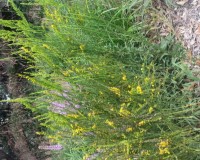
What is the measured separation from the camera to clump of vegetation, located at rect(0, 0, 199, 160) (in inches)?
76.7

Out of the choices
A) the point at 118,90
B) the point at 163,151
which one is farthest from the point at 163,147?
the point at 118,90

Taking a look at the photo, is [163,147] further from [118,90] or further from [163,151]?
[118,90]

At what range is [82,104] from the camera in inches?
85.4

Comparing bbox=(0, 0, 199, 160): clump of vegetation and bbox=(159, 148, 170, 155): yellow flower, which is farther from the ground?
bbox=(0, 0, 199, 160): clump of vegetation

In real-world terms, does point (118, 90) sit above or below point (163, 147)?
above

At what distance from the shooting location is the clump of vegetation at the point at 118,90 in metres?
1.95

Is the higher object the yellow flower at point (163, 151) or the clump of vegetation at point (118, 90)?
the clump of vegetation at point (118, 90)

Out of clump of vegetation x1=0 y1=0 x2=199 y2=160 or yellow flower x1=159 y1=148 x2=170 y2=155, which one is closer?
yellow flower x1=159 y1=148 x2=170 y2=155

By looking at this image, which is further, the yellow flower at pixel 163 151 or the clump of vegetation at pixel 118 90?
the clump of vegetation at pixel 118 90

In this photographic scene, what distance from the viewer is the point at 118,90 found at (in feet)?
6.22

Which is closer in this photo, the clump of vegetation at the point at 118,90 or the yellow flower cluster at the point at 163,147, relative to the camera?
the yellow flower cluster at the point at 163,147

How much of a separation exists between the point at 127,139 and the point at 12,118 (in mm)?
3051

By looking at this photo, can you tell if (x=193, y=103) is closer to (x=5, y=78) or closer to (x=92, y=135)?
(x=92, y=135)

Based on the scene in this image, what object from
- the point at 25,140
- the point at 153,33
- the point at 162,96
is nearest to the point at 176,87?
the point at 162,96
